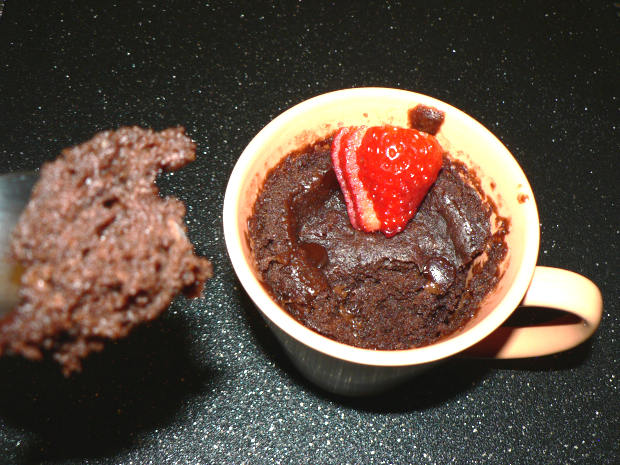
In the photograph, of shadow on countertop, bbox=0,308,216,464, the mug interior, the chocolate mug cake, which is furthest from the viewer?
shadow on countertop, bbox=0,308,216,464

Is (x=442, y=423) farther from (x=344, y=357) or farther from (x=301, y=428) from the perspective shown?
(x=344, y=357)

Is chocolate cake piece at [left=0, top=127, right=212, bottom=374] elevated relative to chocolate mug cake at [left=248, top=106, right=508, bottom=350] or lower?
elevated

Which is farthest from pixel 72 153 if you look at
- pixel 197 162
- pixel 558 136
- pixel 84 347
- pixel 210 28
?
pixel 558 136

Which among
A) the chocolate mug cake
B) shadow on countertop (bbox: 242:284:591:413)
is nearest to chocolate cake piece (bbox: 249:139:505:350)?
the chocolate mug cake

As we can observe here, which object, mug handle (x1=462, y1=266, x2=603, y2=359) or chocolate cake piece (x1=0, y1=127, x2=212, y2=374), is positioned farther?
mug handle (x1=462, y1=266, x2=603, y2=359)

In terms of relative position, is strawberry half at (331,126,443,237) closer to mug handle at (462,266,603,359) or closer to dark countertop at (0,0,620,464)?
mug handle at (462,266,603,359)
